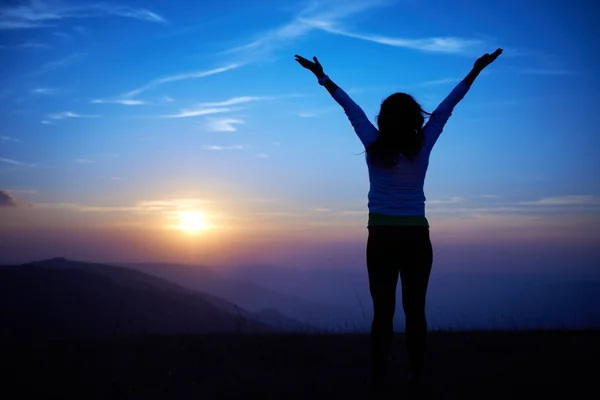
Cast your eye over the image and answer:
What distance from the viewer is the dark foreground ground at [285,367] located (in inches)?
210

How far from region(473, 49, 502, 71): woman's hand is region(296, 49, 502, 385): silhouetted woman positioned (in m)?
0.82

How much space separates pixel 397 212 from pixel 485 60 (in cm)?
213

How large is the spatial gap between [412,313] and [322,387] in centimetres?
157

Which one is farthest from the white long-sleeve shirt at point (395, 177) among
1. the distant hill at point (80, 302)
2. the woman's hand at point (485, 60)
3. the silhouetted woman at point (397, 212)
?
the distant hill at point (80, 302)

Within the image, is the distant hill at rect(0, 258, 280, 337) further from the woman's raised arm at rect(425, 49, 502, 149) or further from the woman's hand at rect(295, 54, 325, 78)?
the woman's raised arm at rect(425, 49, 502, 149)

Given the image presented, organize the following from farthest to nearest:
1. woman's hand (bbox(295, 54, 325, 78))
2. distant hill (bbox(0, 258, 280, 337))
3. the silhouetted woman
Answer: distant hill (bbox(0, 258, 280, 337)) → woman's hand (bbox(295, 54, 325, 78)) → the silhouetted woman

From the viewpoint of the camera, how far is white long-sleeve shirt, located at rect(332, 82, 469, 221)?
4.40m

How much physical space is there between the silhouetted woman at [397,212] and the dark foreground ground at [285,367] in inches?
27.4

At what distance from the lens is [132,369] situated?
6.62 meters

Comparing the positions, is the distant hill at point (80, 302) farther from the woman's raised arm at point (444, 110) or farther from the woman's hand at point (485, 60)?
the woman's raised arm at point (444, 110)

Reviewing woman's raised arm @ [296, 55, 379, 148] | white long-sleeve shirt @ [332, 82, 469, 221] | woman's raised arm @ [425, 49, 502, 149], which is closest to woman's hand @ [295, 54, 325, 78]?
woman's raised arm @ [296, 55, 379, 148]

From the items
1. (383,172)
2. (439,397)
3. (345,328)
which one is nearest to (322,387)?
(439,397)

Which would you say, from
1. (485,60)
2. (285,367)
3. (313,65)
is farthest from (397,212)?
(285,367)

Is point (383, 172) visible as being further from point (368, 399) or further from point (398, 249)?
point (368, 399)
